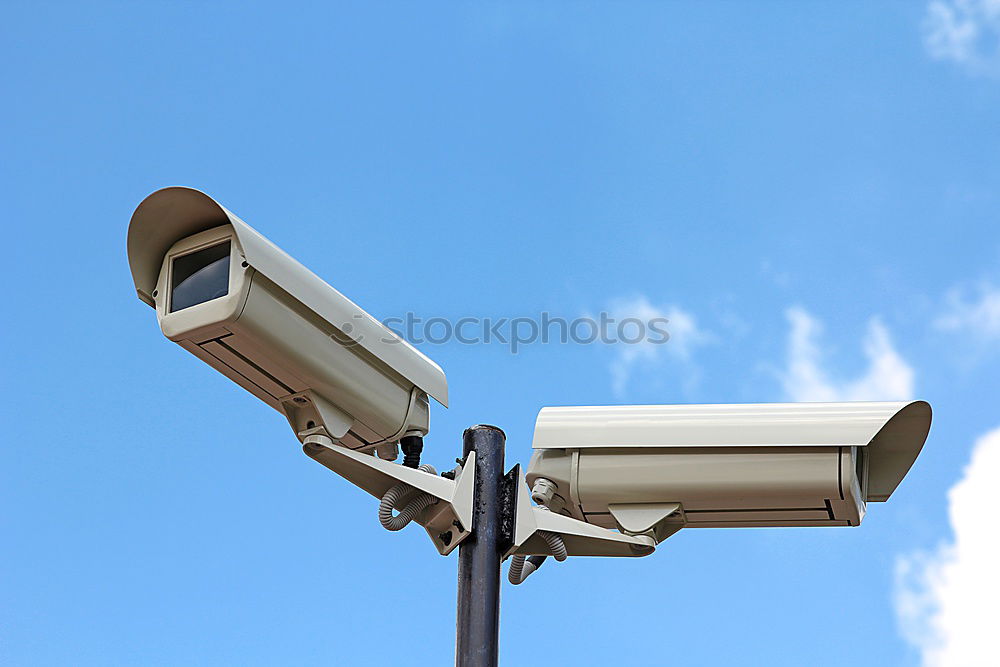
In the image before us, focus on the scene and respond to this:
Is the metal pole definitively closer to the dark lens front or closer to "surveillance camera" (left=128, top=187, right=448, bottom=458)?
"surveillance camera" (left=128, top=187, right=448, bottom=458)

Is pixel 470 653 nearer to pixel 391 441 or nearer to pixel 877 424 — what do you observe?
pixel 391 441

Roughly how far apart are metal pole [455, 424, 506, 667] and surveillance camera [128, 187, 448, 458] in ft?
0.81

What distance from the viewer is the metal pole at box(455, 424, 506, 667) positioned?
4.06 metres

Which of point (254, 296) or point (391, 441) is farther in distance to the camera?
point (391, 441)

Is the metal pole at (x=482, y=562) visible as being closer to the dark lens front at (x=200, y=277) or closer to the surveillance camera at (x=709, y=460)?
the surveillance camera at (x=709, y=460)

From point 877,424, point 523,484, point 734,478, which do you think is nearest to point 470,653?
point 523,484

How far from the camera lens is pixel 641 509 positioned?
14.6 ft

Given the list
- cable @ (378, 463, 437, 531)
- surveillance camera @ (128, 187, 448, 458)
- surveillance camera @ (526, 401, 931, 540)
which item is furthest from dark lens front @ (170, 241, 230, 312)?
surveillance camera @ (526, 401, 931, 540)

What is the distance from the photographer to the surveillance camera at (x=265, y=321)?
393 cm

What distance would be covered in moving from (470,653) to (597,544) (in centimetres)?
52

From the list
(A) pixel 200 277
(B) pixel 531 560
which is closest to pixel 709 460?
(B) pixel 531 560

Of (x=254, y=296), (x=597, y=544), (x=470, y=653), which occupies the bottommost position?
(x=470, y=653)

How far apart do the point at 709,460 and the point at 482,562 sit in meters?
0.69

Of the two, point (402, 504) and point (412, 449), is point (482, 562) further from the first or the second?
point (412, 449)
